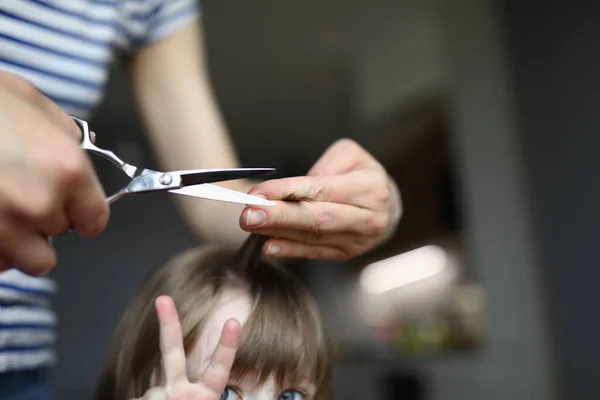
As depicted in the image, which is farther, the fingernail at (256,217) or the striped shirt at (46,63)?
the striped shirt at (46,63)

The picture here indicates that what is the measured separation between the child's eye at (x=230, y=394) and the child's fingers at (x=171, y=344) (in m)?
0.05

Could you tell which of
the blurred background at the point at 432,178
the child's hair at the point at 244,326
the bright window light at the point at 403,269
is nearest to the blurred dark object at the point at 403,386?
the blurred background at the point at 432,178

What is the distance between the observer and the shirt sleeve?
603mm

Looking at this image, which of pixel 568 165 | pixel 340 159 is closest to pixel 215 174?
pixel 340 159

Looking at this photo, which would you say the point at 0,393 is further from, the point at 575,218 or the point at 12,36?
the point at 575,218

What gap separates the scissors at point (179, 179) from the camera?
362 millimetres

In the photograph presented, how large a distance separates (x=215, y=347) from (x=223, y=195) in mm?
114

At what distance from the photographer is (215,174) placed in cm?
39

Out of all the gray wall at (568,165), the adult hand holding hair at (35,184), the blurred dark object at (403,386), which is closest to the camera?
the adult hand holding hair at (35,184)

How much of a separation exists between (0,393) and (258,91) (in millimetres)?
2417

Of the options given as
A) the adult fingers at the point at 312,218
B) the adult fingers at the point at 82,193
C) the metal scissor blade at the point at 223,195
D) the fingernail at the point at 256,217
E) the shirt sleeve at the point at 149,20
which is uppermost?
the shirt sleeve at the point at 149,20

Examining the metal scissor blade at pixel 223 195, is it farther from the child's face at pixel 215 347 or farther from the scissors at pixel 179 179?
the child's face at pixel 215 347

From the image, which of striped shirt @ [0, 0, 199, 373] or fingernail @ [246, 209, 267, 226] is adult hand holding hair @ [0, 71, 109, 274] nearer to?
fingernail @ [246, 209, 267, 226]

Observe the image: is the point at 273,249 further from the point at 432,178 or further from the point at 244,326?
the point at 432,178
